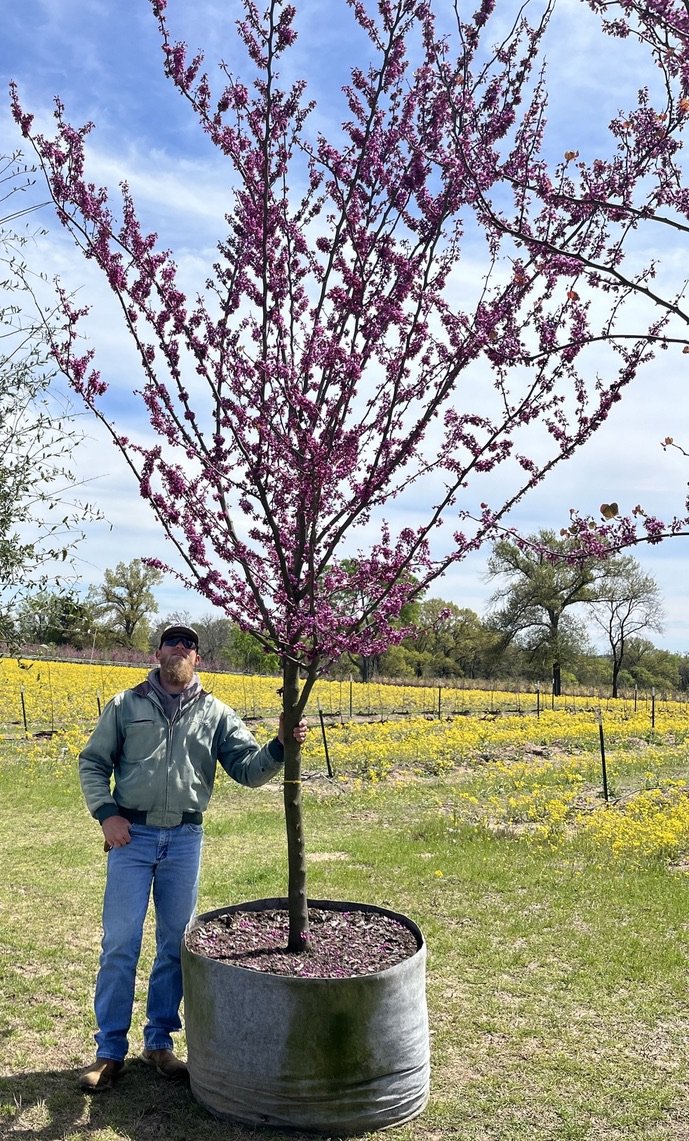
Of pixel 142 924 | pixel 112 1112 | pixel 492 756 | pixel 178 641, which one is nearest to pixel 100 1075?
pixel 112 1112

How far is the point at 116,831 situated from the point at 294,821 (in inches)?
31.3

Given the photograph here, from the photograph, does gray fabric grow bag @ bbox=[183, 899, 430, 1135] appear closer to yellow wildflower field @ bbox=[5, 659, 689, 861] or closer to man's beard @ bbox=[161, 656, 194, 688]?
man's beard @ bbox=[161, 656, 194, 688]

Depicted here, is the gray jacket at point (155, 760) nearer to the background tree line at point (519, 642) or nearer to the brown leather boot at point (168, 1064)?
the brown leather boot at point (168, 1064)

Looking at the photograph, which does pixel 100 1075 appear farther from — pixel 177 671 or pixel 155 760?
pixel 177 671

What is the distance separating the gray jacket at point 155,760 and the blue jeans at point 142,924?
5.9 inches

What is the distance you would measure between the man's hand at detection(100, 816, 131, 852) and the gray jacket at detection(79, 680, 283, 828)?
0.13ft

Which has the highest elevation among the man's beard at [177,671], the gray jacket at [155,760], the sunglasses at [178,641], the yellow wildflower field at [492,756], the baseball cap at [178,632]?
the baseball cap at [178,632]

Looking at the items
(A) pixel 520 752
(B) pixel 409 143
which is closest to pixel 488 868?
(B) pixel 409 143

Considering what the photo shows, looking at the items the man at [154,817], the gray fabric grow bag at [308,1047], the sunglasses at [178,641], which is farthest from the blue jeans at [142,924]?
the sunglasses at [178,641]

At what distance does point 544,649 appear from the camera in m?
48.7

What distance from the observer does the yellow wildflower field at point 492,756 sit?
33.3 ft

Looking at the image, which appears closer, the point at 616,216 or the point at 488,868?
the point at 616,216

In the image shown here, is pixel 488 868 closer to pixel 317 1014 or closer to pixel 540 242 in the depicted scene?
pixel 317 1014

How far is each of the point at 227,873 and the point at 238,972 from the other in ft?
15.5
